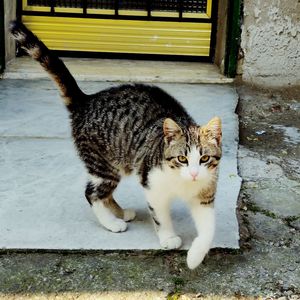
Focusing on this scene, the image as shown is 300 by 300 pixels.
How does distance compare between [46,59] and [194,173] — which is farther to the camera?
[46,59]

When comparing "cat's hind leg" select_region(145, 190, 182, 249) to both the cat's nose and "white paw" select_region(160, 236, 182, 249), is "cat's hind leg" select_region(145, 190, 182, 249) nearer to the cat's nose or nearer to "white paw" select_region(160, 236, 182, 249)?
"white paw" select_region(160, 236, 182, 249)

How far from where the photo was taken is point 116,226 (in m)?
3.23

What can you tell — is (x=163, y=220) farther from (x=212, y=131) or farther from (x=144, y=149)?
(x=212, y=131)

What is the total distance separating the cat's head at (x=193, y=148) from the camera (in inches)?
112

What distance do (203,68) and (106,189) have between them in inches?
122

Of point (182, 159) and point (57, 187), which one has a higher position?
point (182, 159)

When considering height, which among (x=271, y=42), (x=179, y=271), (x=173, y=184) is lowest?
(x=179, y=271)

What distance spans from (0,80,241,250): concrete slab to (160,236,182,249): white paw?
0.12 ft

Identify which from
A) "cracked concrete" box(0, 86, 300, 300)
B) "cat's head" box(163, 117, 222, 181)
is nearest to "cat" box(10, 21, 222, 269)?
"cat's head" box(163, 117, 222, 181)

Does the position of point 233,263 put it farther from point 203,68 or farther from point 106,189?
point 203,68

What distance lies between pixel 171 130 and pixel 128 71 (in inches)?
119

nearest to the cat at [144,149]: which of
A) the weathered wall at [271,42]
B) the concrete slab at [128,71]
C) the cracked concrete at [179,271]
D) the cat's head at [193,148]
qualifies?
the cat's head at [193,148]

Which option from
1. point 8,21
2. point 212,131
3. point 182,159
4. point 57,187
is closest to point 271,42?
point 8,21

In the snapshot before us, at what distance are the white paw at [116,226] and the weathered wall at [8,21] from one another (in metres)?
3.00
